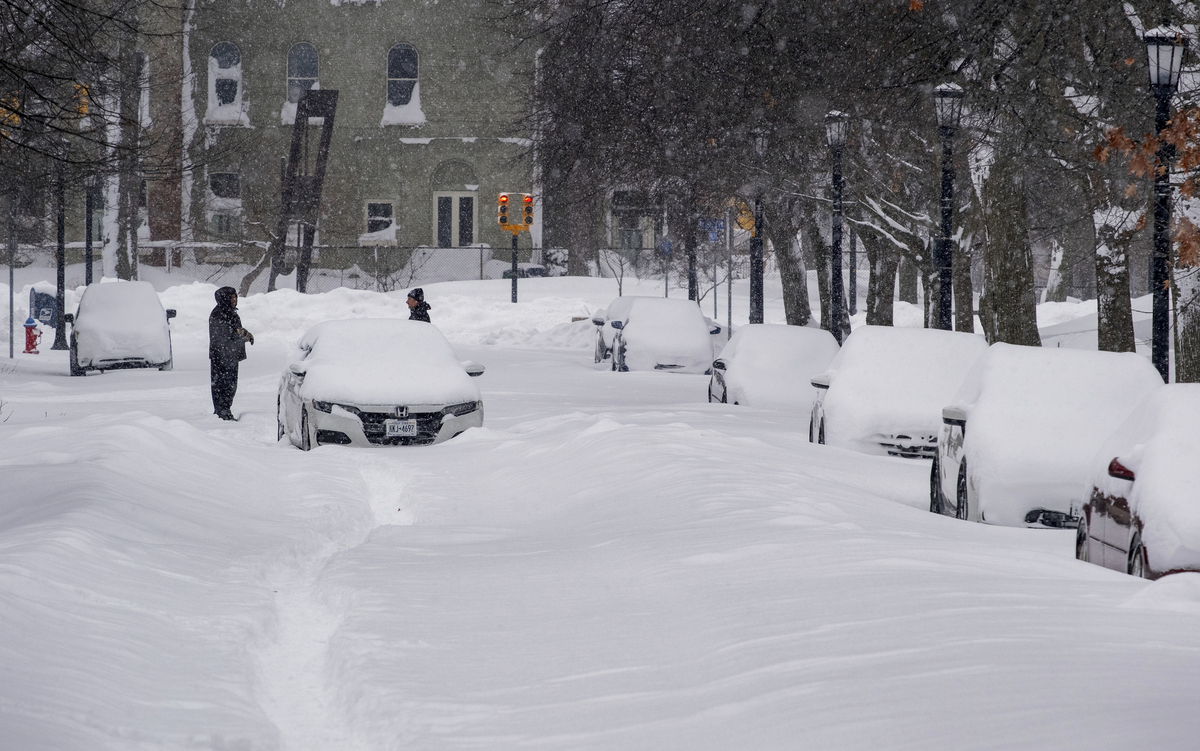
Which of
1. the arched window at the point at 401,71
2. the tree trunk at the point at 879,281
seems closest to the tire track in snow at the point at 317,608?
the tree trunk at the point at 879,281

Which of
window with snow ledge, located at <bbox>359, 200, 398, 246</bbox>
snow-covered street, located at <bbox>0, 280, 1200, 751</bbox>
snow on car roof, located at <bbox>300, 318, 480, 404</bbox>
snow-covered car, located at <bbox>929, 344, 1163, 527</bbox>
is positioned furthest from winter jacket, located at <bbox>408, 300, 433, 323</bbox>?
window with snow ledge, located at <bbox>359, 200, 398, 246</bbox>

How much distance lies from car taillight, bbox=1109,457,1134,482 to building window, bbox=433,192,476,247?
50560 mm

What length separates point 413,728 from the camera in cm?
491

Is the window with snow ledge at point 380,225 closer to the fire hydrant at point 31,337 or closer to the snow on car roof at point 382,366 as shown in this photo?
the fire hydrant at point 31,337

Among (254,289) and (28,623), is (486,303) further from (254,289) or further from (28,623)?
(28,623)

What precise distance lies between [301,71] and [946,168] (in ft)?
145

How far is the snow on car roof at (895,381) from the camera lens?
12453 mm

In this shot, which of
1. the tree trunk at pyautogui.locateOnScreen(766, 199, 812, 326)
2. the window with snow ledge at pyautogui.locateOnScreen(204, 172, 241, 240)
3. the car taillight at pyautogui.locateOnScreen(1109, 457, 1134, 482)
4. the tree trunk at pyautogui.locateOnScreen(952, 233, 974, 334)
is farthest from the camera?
the window with snow ledge at pyautogui.locateOnScreen(204, 172, 241, 240)

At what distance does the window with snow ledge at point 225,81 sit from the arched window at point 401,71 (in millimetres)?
6219

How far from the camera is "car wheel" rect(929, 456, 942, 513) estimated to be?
32.5 ft

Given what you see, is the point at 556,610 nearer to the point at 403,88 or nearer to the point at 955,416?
the point at 955,416

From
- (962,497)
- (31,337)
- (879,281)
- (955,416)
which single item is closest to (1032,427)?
(955,416)

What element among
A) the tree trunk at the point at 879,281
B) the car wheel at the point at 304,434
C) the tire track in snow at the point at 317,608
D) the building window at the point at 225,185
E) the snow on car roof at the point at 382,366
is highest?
the building window at the point at 225,185

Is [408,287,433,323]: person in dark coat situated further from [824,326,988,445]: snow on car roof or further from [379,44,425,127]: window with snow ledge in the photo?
[379,44,425,127]: window with snow ledge
